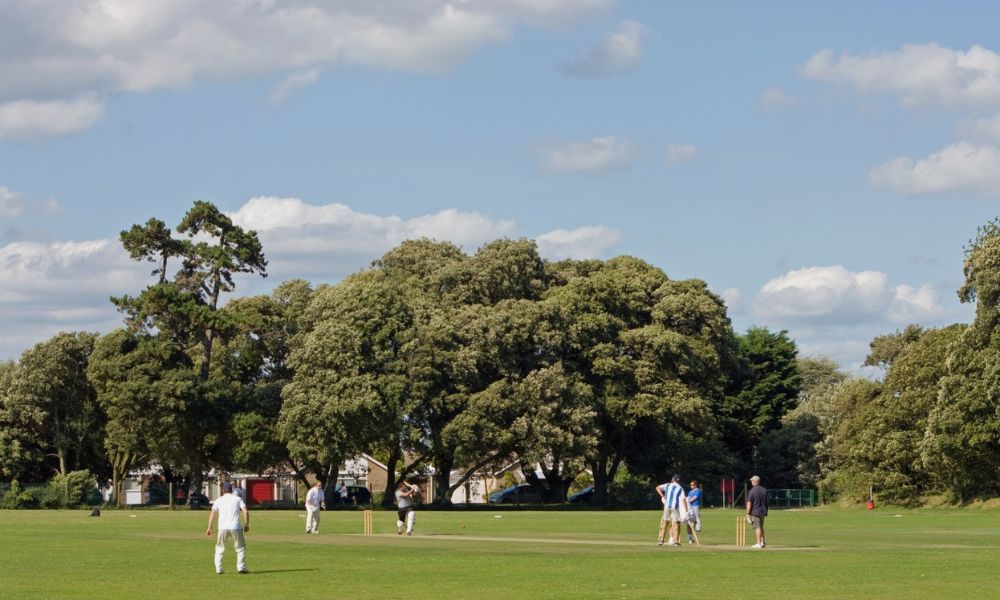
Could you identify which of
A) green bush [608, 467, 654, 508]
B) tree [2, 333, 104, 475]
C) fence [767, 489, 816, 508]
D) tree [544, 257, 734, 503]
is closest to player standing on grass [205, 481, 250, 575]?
tree [544, 257, 734, 503]

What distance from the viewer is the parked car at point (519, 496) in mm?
98250

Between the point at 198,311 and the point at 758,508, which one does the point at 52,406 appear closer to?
the point at 198,311

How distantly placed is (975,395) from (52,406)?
59625 mm

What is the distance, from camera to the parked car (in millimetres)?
98250

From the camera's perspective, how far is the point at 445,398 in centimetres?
8119

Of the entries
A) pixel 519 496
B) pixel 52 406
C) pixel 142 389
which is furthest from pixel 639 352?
pixel 52 406

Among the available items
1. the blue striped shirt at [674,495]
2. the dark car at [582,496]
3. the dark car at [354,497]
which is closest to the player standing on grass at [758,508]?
the blue striped shirt at [674,495]

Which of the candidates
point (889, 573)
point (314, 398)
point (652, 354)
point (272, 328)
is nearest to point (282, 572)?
point (889, 573)

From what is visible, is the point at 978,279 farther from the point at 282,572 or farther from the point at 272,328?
the point at 282,572

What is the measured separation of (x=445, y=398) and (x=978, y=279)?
30699 mm

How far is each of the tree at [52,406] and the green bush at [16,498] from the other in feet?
10.8

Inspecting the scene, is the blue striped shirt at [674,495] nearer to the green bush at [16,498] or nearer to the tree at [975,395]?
the tree at [975,395]

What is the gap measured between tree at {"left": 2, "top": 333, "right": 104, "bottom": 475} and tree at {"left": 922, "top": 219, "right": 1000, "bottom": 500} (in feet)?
182

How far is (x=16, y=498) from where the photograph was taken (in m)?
88.2
